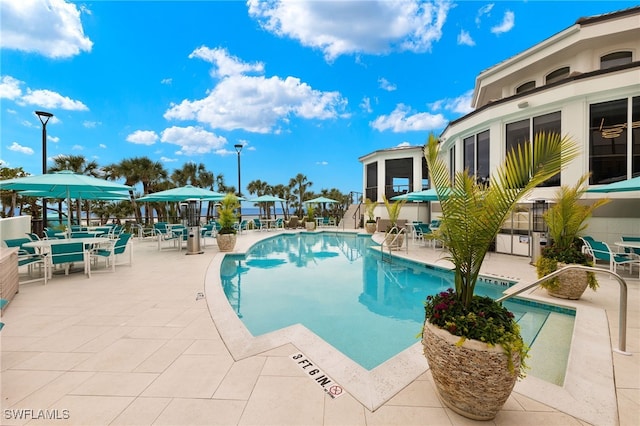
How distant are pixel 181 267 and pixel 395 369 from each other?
263 inches

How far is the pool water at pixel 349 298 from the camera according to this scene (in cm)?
393

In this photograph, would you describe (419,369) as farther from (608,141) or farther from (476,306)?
(608,141)

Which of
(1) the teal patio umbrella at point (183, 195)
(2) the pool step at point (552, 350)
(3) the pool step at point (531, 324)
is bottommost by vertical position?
(3) the pool step at point (531, 324)

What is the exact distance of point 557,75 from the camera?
10.4 meters

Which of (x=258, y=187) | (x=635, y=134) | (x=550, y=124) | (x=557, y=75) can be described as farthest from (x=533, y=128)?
(x=258, y=187)

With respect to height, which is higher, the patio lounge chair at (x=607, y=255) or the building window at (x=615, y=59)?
the building window at (x=615, y=59)

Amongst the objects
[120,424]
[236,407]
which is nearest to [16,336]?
[120,424]

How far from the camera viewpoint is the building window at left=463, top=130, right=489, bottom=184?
34.8ft

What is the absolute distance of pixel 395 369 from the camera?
105 inches

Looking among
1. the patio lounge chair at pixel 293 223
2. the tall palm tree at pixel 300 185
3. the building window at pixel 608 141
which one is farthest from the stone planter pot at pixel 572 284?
the tall palm tree at pixel 300 185

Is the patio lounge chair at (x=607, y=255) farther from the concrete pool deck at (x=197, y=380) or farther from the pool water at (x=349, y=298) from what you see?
the pool water at (x=349, y=298)

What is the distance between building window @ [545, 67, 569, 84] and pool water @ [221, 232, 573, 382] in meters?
9.72

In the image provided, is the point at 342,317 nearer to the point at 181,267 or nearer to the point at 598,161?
the point at 181,267

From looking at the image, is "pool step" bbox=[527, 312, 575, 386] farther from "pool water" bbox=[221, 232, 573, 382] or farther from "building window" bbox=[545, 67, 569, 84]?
"building window" bbox=[545, 67, 569, 84]
